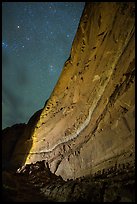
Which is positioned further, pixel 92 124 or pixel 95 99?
pixel 95 99

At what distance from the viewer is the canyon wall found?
4.77m

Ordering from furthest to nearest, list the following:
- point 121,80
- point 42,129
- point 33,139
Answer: point 33,139, point 42,129, point 121,80

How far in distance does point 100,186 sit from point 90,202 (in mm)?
367

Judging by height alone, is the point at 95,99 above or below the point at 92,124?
above

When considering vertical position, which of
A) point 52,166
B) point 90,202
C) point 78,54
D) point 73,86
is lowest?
point 90,202

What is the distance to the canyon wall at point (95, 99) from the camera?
4766 mm

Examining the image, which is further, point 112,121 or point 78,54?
point 78,54

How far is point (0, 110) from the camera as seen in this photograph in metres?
6.79

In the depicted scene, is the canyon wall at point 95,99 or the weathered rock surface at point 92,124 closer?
the weathered rock surface at point 92,124

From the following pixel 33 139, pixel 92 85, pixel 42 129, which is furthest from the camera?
pixel 33 139

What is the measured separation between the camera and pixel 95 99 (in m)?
6.16

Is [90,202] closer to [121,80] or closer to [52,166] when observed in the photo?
[121,80]

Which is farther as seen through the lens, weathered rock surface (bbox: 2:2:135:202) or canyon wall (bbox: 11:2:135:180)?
canyon wall (bbox: 11:2:135:180)

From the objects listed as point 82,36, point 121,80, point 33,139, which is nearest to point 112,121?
point 121,80
